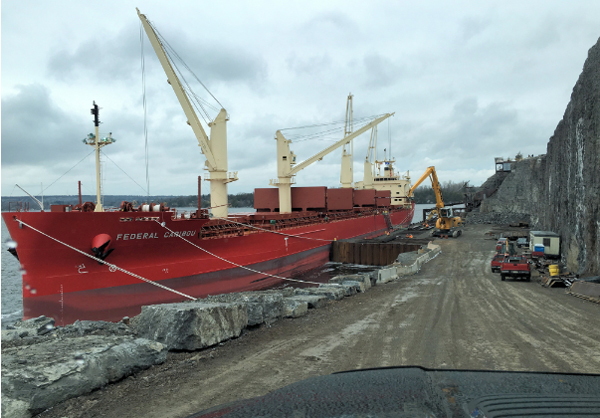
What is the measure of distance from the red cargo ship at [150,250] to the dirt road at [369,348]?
6834 millimetres

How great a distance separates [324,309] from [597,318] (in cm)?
618

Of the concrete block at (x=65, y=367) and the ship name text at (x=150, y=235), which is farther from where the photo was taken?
the ship name text at (x=150, y=235)

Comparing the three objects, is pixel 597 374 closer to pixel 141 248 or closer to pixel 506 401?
pixel 506 401

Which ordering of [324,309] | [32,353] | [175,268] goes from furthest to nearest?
1. [175,268]
2. [324,309]
3. [32,353]

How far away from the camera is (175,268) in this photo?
693 inches

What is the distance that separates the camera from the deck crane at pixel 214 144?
70.5ft

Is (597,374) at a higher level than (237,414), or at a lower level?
lower

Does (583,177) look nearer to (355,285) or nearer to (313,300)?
(355,285)

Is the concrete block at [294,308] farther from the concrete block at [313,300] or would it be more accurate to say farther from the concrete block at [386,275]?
the concrete block at [386,275]

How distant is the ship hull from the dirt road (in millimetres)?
10302

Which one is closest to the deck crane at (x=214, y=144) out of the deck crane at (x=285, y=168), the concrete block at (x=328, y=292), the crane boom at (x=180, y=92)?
the crane boom at (x=180, y=92)

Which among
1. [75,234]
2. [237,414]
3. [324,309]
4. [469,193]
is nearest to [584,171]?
[324,309]

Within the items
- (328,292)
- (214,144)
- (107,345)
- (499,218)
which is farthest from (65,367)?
(499,218)

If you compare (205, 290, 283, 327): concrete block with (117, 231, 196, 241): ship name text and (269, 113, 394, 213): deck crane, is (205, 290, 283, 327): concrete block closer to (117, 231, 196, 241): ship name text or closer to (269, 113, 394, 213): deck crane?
(117, 231, 196, 241): ship name text
